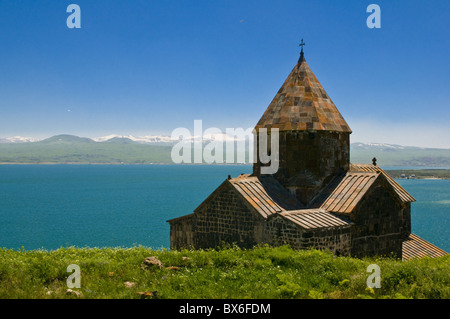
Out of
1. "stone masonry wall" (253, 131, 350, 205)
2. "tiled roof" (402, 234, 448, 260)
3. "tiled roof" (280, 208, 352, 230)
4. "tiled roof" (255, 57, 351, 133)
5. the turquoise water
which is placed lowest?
the turquoise water

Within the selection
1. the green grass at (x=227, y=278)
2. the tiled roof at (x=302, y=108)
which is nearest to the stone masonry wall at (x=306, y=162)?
the tiled roof at (x=302, y=108)

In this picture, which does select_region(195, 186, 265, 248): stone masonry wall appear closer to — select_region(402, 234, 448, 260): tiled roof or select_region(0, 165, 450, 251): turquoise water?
select_region(402, 234, 448, 260): tiled roof

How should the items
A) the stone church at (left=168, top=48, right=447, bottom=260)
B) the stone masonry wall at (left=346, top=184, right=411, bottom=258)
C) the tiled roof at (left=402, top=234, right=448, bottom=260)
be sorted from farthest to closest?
the tiled roof at (left=402, top=234, right=448, bottom=260)
the stone masonry wall at (left=346, top=184, right=411, bottom=258)
the stone church at (left=168, top=48, right=447, bottom=260)

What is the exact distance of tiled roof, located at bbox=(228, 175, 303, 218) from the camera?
14583 millimetres

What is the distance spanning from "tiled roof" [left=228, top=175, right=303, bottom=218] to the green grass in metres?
3.00

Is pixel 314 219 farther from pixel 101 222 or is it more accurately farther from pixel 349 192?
pixel 101 222

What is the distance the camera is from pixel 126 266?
1062 cm

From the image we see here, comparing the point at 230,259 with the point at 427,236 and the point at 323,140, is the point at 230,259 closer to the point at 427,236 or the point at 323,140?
the point at 323,140

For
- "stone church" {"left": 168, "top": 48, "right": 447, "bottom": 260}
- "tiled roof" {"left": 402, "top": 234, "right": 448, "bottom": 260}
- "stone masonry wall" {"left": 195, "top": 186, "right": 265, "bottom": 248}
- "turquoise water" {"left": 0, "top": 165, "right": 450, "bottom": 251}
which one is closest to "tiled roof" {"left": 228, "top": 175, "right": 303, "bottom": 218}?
"stone church" {"left": 168, "top": 48, "right": 447, "bottom": 260}

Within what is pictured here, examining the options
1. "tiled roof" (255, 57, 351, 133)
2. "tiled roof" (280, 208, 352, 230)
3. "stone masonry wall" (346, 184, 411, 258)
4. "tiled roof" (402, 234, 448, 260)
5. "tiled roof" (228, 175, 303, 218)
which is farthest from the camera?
"tiled roof" (402, 234, 448, 260)

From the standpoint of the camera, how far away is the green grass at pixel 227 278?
27.7 feet

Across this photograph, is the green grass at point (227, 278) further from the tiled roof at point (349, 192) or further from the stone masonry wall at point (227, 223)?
the tiled roof at point (349, 192)

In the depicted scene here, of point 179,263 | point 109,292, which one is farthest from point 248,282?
point 109,292
